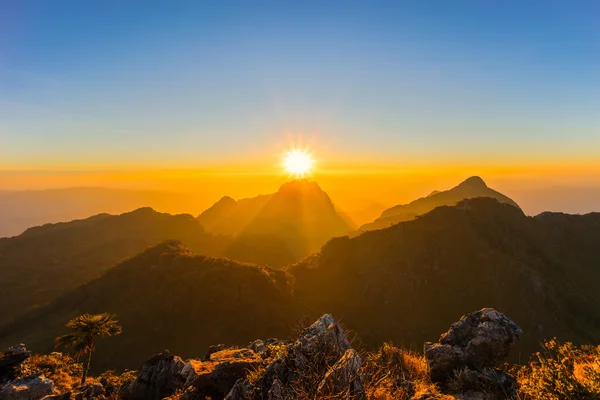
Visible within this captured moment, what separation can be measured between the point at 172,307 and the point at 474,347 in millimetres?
59287

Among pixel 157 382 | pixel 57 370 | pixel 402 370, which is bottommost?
pixel 57 370

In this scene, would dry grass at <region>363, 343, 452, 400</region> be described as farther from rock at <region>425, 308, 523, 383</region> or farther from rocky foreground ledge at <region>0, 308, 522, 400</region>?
rock at <region>425, 308, 523, 383</region>

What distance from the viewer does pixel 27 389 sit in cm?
2062

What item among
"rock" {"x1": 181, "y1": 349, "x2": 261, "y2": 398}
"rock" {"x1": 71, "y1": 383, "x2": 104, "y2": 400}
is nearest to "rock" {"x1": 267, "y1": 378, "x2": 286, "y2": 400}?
"rock" {"x1": 181, "y1": 349, "x2": 261, "y2": 398}

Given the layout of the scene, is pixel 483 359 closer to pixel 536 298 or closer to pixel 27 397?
pixel 27 397

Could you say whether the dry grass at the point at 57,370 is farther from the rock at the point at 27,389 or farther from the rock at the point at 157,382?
the rock at the point at 157,382

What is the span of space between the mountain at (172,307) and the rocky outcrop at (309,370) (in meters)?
45.4

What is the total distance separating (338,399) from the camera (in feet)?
27.4

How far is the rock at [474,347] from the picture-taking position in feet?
49.6

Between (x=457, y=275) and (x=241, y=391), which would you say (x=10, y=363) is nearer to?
A: (x=241, y=391)

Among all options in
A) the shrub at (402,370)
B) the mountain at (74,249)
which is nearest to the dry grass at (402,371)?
the shrub at (402,370)

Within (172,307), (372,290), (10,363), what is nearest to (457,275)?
(372,290)

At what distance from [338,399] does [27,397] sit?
966 inches

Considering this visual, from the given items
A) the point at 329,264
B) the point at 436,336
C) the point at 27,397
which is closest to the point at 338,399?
the point at 27,397
